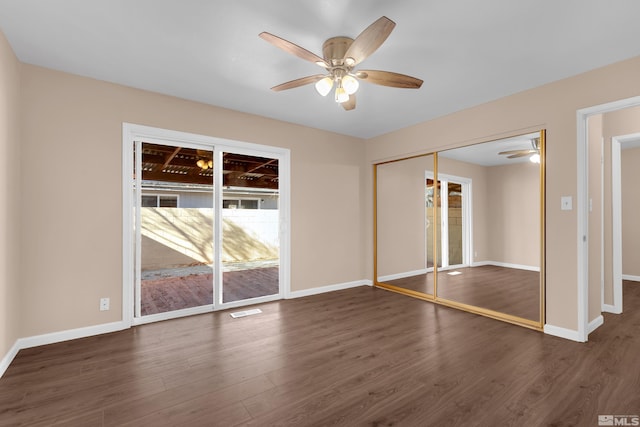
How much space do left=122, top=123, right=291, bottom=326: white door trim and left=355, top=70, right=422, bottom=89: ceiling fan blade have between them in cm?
210

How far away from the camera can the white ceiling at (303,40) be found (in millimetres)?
1951

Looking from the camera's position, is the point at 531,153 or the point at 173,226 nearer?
the point at 531,153

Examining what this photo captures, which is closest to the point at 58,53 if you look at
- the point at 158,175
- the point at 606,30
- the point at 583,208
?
the point at 158,175

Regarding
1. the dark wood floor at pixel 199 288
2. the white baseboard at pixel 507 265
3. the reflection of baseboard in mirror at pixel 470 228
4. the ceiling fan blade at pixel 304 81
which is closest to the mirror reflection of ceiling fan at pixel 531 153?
the reflection of baseboard in mirror at pixel 470 228

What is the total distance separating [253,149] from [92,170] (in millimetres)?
1841

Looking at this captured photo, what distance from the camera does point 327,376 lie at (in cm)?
217

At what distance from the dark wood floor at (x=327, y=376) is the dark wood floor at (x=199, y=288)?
40 cm

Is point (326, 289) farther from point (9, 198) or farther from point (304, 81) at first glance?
point (9, 198)

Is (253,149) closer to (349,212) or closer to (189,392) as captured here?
(349,212)

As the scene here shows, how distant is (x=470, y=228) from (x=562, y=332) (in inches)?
75.7

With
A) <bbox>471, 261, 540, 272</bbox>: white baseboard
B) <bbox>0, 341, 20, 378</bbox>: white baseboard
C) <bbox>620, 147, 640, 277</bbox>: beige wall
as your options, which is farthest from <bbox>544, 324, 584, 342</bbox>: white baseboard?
<bbox>0, 341, 20, 378</bbox>: white baseboard

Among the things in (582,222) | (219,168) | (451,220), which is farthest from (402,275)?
(219,168)

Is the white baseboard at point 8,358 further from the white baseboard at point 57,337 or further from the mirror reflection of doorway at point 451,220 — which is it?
the mirror reflection of doorway at point 451,220

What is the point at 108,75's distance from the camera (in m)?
2.90
